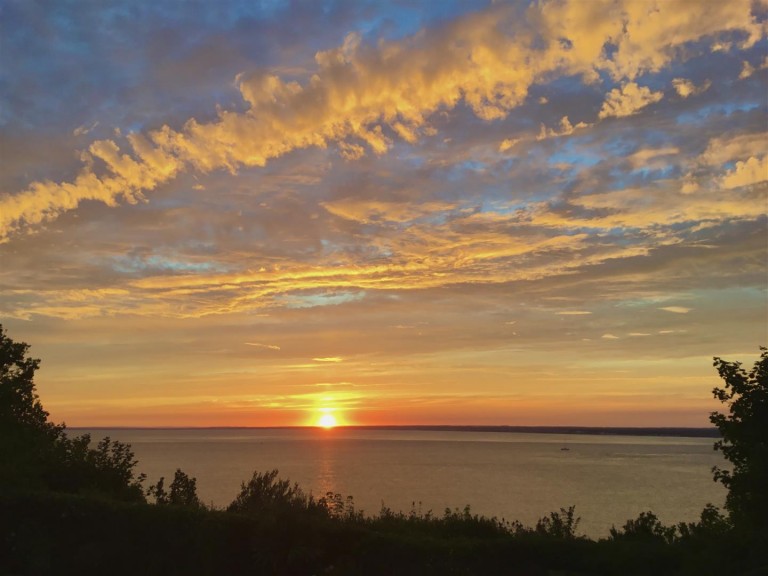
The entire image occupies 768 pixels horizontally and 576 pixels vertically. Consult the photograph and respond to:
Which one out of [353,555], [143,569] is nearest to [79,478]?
[143,569]

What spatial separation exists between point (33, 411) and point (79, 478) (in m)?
5.43

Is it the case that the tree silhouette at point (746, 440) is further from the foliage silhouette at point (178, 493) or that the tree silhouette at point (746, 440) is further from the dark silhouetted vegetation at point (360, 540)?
the foliage silhouette at point (178, 493)

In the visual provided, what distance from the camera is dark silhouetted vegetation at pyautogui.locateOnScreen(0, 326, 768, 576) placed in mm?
10500

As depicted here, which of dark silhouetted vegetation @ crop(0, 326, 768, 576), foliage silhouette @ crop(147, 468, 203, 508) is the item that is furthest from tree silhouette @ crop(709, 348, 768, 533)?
foliage silhouette @ crop(147, 468, 203, 508)

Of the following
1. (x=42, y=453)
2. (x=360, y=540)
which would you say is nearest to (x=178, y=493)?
(x=42, y=453)

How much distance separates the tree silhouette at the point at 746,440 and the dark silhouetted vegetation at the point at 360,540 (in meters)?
0.02

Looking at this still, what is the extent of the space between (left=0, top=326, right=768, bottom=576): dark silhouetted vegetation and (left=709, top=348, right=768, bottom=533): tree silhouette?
0.9 inches

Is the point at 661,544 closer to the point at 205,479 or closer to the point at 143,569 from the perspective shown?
the point at 143,569

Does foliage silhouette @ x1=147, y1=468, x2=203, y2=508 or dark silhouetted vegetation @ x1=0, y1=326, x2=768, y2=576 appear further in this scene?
foliage silhouette @ x1=147, y1=468, x2=203, y2=508

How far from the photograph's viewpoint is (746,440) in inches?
529

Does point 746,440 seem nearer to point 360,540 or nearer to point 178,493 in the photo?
point 360,540

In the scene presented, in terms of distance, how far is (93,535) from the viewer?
1180 centimetres

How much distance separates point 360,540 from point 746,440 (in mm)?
8242

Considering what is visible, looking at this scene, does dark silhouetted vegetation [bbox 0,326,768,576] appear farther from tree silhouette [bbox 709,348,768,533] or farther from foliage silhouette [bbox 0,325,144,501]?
foliage silhouette [bbox 0,325,144,501]
